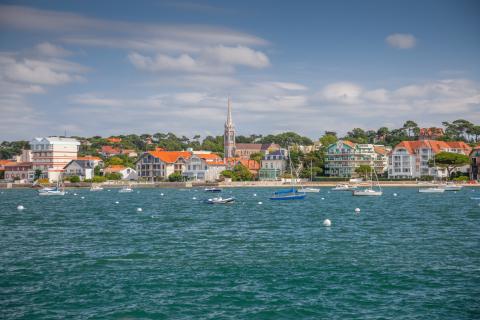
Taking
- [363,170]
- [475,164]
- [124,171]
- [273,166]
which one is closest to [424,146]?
[475,164]

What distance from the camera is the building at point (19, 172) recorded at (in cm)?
16624

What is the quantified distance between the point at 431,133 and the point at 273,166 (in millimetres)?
56497

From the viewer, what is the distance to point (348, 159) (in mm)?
155250

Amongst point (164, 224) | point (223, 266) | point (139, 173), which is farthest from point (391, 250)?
point (139, 173)

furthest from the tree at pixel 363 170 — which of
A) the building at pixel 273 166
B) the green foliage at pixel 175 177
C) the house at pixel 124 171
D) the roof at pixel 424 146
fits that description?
the house at pixel 124 171

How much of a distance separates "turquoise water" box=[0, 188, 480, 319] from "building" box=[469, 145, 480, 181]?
97500 millimetres

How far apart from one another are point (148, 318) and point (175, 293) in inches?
126

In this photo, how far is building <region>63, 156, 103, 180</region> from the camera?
157 m

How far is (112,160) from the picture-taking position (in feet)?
550

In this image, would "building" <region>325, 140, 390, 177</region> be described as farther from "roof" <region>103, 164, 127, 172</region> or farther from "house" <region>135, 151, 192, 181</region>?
"roof" <region>103, 164, 127, 172</region>

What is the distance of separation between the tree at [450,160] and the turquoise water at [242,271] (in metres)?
94.6

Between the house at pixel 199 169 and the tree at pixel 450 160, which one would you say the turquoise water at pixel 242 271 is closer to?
the tree at pixel 450 160

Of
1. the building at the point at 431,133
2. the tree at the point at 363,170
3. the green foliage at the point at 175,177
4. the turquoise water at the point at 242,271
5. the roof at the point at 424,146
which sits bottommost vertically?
the turquoise water at the point at 242,271

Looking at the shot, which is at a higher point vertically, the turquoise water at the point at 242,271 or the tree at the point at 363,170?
the tree at the point at 363,170
